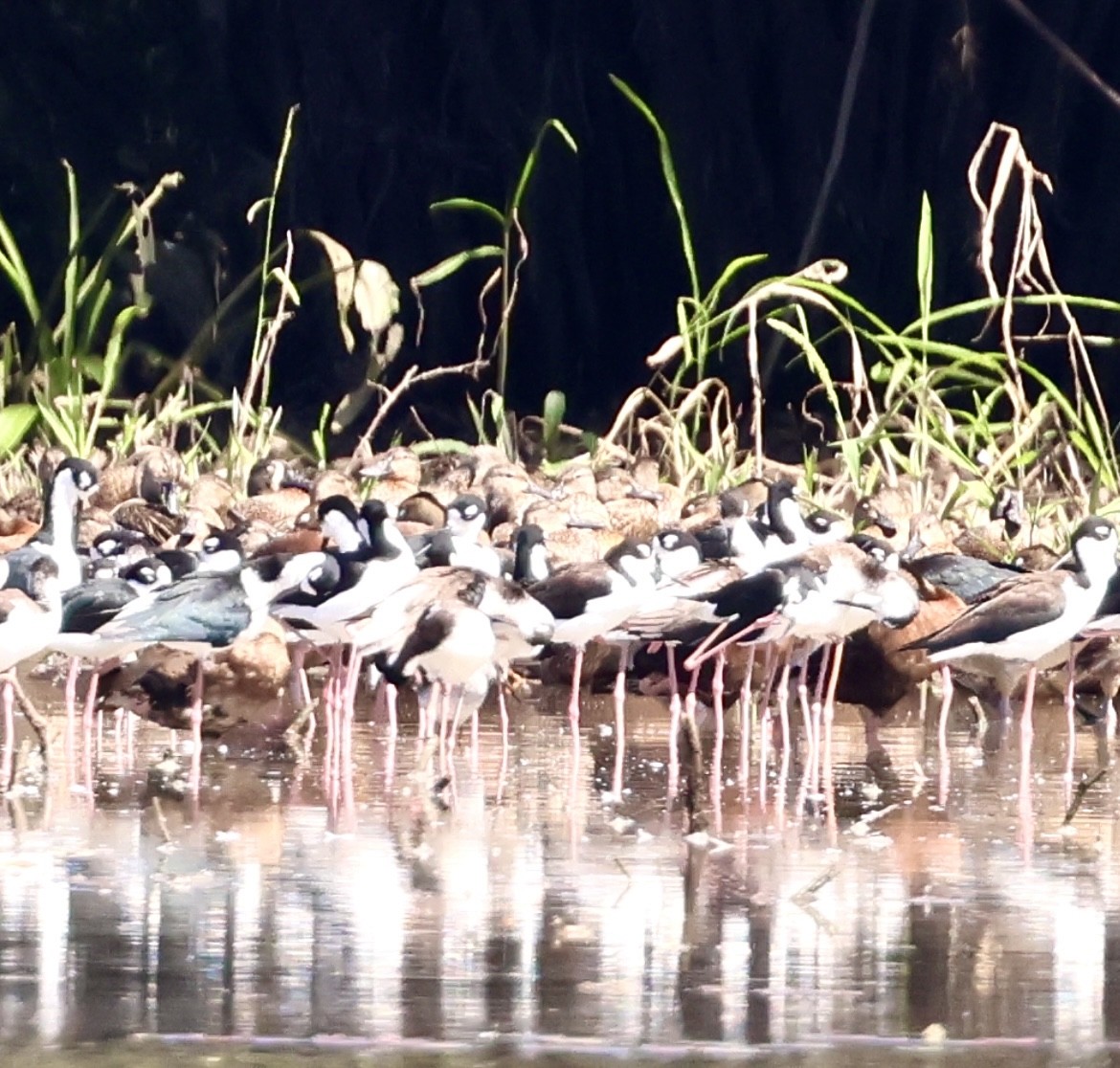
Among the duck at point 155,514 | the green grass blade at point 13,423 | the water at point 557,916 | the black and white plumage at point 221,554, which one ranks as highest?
the green grass blade at point 13,423

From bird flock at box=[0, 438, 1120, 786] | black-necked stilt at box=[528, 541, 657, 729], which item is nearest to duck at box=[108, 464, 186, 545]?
bird flock at box=[0, 438, 1120, 786]

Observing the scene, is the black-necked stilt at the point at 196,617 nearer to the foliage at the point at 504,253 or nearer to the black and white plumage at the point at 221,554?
the black and white plumage at the point at 221,554

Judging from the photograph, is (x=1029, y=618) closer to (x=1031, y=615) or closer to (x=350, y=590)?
(x=1031, y=615)

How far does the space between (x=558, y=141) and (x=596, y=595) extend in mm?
6881

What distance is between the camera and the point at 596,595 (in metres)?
11.7

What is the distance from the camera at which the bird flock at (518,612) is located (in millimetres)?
10695

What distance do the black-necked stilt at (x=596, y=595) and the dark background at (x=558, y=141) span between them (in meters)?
6.20

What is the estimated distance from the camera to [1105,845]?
856 centimetres

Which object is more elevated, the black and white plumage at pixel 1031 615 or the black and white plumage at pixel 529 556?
the black and white plumage at pixel 529 556

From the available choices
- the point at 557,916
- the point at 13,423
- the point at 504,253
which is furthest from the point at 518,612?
the point at 13,423

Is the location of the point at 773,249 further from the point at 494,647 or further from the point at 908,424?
the point at 494,647

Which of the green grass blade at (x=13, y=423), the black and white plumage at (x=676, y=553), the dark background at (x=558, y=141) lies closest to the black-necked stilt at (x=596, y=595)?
the black and white plumage at (x=676, y=553)

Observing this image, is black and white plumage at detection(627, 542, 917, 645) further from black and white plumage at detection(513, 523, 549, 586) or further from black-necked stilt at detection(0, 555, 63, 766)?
black-necked stilt at detection(0, 555, 63, 766)

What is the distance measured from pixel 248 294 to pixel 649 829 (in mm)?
11093
